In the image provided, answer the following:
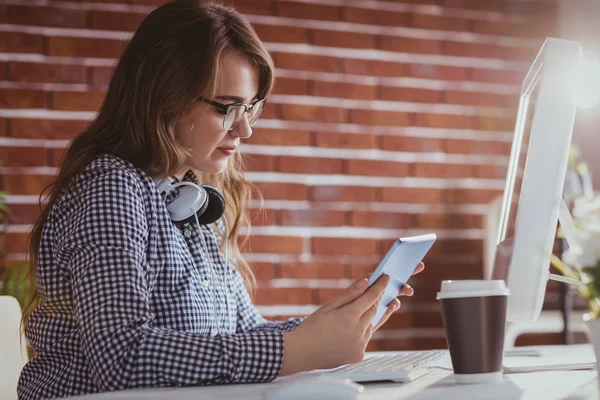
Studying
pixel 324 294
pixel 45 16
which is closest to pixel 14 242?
pixel 45 16

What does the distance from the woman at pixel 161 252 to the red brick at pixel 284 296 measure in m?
1.31

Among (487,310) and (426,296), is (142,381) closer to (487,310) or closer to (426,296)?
(487,310)

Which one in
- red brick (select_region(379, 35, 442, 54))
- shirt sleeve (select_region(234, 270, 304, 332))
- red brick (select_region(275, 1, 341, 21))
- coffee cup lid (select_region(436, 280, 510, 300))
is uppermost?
red brick (select_region(275, 1, 341, 21))

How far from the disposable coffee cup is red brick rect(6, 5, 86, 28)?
7.77 ft

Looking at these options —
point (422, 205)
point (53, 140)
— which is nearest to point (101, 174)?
point (53, 140)

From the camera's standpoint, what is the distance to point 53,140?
2961mm

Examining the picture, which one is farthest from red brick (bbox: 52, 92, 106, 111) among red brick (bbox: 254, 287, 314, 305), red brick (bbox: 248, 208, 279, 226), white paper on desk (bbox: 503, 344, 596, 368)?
white paper on desk (bbox: 503, 344, 596, 368)

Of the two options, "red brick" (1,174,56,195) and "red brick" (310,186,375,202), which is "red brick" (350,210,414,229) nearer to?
"red brick" (310,186,375,202)

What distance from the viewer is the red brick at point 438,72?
11.4 feet

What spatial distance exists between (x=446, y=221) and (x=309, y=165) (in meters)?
0.69

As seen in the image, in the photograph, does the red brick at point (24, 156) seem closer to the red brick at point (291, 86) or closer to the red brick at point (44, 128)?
the red brick at point (44, 128)

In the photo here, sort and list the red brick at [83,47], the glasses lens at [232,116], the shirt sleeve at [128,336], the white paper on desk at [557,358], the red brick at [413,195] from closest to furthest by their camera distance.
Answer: the shirt sleeve at [128,336]
the white paper on desk at [557,358]
the glasses lens at [232,116]
the red brick at [83,47]
the red brick at [413,195]

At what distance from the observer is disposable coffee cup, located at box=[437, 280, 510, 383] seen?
1030mm

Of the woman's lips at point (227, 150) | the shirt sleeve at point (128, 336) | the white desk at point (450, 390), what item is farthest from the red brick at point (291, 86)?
the white desk at point (450, 390)
